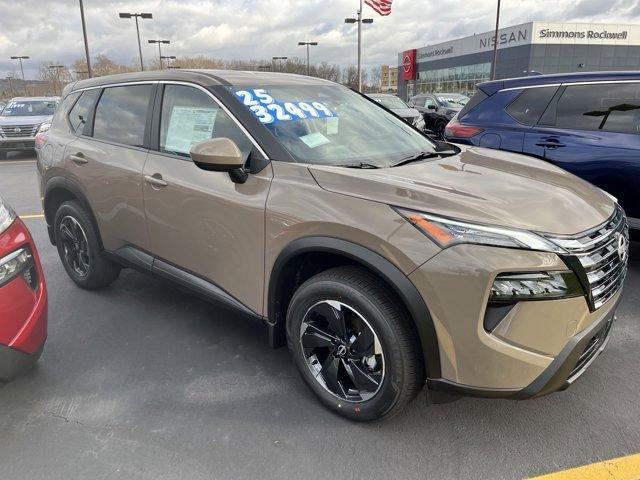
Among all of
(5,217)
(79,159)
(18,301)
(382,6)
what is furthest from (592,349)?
(382,6)

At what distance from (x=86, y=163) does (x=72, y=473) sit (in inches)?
91.7

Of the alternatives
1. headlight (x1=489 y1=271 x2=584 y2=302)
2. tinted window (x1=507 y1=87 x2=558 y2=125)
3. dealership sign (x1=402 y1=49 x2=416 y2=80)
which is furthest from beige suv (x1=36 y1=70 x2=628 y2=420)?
dealership sign (x1=402 y1=49 x2=416 y2=80)

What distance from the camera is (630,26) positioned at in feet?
183

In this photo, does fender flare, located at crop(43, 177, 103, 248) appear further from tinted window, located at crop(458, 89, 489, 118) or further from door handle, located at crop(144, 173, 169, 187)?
tinted window, located at crop(458, 89, 489, 118)

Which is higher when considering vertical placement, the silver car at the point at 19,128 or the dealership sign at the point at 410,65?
the dealership sign at the point at 410,65

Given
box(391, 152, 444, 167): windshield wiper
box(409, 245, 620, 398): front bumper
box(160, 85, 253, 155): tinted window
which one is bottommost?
box(409, 245, 620, 398): front bumper

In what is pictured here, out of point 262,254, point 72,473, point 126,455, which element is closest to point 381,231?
point 262,254

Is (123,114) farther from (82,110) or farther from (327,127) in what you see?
(327,127)

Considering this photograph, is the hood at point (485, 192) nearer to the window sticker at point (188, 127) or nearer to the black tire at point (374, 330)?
the black tire at point (374, 330)

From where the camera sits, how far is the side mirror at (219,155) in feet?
8.32

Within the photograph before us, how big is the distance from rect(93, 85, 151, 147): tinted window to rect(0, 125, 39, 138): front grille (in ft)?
37.8

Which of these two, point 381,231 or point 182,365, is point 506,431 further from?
point 182,365

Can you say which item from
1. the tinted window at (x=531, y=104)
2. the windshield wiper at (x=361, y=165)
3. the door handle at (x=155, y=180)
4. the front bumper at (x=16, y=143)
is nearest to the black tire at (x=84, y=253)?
the door handle at (x=155, y=180)

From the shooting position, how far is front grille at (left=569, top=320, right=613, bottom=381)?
7.12ft
